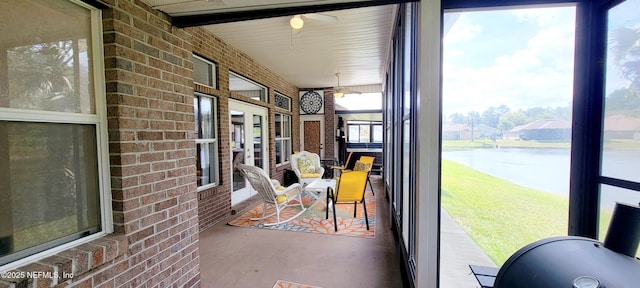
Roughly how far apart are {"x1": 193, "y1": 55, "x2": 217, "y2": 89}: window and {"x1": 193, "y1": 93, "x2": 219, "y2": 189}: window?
213mm

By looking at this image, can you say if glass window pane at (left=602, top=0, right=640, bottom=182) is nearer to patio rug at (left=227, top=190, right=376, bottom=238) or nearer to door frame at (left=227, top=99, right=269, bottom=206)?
patio rug at (left=227, top=190, right=376, bottom=238)

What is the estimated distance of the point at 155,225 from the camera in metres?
1.65

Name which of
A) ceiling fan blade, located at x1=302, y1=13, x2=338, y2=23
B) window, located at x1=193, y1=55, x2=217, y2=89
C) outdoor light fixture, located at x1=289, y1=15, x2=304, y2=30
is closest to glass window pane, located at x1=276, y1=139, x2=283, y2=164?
window, located at x1=193, y1=55, x2=217, y2=89

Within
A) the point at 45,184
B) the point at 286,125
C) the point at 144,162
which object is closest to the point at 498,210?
the point at 144,162

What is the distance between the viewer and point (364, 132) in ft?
28.4

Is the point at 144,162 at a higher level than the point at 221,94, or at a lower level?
lower

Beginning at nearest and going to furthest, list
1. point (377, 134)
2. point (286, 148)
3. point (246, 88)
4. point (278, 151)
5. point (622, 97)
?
point (622, 97) → point (246, 88) → point (278, 151) → point (286, 148) → point (377, 134)

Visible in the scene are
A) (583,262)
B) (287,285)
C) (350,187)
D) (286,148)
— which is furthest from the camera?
(286,148)

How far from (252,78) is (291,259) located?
352cm

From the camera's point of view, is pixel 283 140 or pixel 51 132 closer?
pixel 51 132

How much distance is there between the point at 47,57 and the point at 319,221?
331 cm

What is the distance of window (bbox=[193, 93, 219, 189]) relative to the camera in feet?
11.6

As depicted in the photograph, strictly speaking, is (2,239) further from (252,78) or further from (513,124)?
(252,78)

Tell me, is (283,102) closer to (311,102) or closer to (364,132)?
(311,102)
